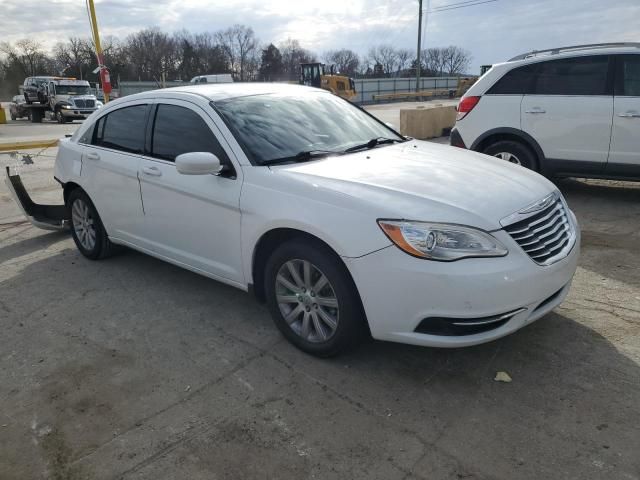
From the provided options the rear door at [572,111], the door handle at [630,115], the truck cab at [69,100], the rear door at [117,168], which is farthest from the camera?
the truck cab at [69,100]

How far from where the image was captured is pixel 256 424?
275cm

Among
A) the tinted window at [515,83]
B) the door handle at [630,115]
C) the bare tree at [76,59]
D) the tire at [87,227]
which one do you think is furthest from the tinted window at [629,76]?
the bare tree at [76,59]

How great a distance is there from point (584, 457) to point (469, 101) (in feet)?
19.9

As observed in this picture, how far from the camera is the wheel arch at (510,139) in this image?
7.06 metres

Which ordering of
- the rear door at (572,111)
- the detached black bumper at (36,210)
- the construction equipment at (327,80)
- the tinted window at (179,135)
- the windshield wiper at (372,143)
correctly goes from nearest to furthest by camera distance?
the tinted window at (179,135) < the windshield wiper at (372,143) < the detached black bumper at (36,210) < the rear door at (572,111) < the construction equipment at (327,80)

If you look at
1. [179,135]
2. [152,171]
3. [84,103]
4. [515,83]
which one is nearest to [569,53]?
[515,83]

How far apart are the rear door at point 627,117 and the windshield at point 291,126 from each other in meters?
3.59

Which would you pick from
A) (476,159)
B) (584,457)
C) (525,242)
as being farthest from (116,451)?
(476,159)

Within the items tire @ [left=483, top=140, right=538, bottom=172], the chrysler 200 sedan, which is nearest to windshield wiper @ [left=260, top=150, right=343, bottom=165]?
the chrysler 200 sedan

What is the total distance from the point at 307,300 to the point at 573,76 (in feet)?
17.9

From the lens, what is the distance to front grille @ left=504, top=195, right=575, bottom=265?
2.92 meters

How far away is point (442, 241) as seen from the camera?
277cm

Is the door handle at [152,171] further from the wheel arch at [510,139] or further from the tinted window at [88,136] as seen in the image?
the wheel arch at [510,139]

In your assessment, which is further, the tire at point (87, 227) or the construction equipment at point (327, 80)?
the construction equipment at point (327, 80)
